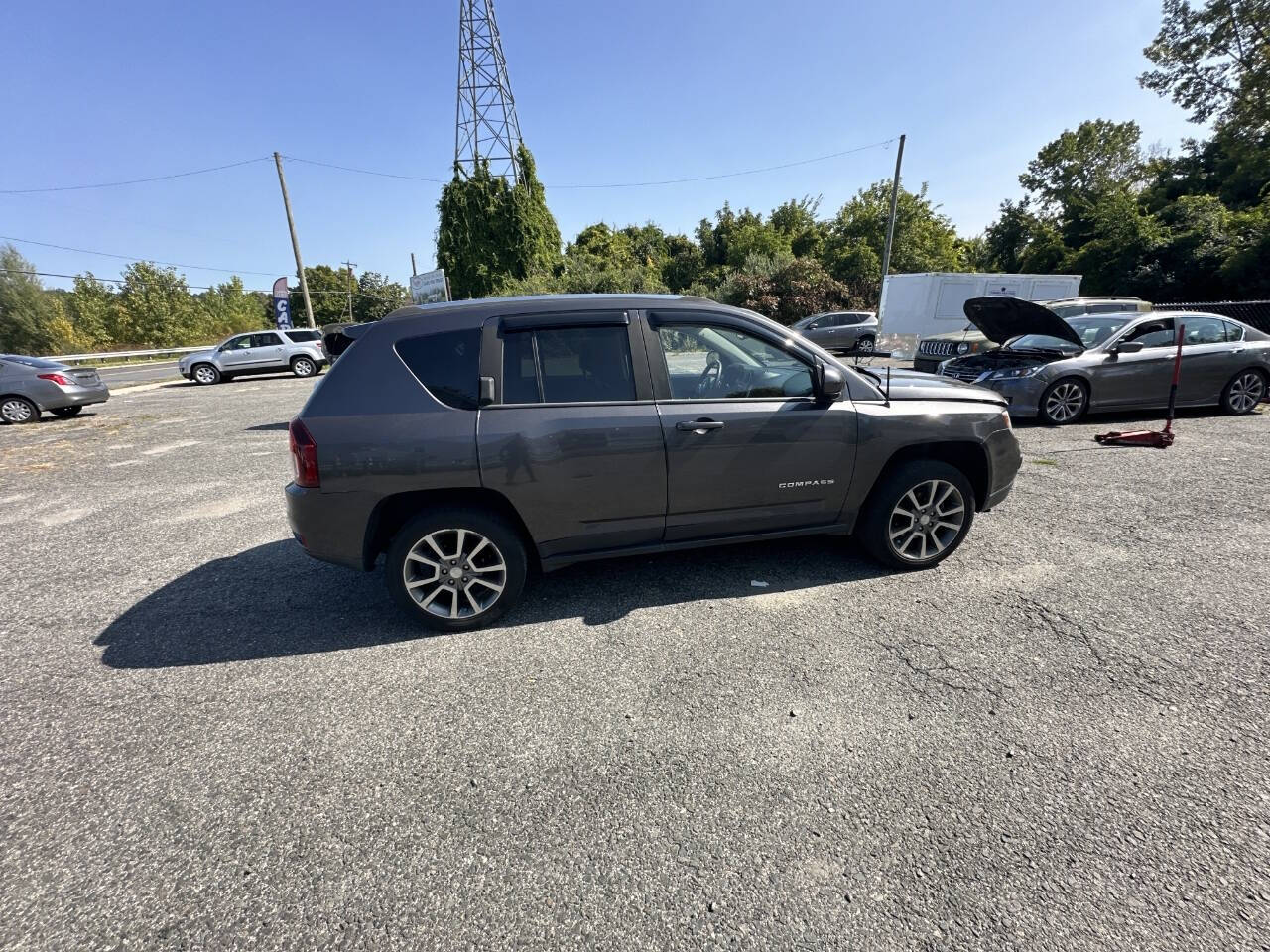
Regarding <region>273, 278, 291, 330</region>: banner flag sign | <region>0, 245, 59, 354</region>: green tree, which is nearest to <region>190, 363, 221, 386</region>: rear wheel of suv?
<region>273, 278, 291, 330</region>: banner flag sign

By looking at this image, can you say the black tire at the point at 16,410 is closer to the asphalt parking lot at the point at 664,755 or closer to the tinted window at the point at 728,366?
the asphalt parking lot at the point at 664,755

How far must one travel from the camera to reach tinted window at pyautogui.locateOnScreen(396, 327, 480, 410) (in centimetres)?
301

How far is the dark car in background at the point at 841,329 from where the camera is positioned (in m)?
19.5

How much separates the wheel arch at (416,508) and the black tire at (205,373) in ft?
64.5

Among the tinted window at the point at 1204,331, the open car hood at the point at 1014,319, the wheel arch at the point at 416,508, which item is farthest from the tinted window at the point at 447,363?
the tinted window at the point at 1204,331

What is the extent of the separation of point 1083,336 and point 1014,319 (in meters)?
1.70

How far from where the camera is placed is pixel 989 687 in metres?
2.56

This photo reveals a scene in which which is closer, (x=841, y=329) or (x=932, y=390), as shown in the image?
(x=932, y=390)

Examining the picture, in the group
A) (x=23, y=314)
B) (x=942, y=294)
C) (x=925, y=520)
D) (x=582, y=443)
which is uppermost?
(x=23, y=314)

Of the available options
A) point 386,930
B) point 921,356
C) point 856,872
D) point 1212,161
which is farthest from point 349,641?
point 1212,161

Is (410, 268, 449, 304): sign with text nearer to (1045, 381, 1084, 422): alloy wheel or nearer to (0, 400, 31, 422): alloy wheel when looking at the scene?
(0, 400, 31, 422): alloy wheel

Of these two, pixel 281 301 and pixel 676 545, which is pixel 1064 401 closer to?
pixel 676 545

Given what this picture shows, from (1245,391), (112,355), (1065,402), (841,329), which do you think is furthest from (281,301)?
(1245,391)

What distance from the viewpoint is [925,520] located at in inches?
144
